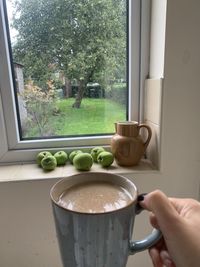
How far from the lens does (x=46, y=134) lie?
0.86 metres

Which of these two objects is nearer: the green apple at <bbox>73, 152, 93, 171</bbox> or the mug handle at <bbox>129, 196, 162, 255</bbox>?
the mug handle at <bbox>129, 196, 162, 255</bbox>

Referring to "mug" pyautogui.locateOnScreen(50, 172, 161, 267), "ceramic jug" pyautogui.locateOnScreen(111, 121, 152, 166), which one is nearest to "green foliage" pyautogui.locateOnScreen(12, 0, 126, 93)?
"ceramic jug" pyautogui.locateOnScreen(111, 121, 152, 166)

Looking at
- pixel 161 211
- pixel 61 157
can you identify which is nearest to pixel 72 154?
pixel 61 157

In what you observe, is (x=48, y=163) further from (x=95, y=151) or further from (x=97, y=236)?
(x=97, y=236)

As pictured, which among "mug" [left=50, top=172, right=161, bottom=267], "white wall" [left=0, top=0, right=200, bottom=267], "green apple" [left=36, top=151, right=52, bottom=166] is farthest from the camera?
"green apple" [left=36, top=151, right=52, bottom=166]

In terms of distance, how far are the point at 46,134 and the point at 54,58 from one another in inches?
11.0

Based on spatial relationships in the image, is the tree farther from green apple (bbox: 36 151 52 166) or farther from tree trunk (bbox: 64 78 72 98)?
green apple (bbox: 36 151 52 166)

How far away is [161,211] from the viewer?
0.33 metres

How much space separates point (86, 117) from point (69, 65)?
197 millimetres

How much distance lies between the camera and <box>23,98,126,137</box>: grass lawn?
0.84m

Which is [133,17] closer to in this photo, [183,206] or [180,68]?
[180,68]

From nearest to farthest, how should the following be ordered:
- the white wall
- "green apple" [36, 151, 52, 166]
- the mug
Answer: the mug, the white wall, "green apple" [36, 151, 52, 166]

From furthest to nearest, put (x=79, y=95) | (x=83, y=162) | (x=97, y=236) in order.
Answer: (x=79, y=95)
(x=83, y=162)
(x=97, y=236)

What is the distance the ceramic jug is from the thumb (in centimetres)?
42
